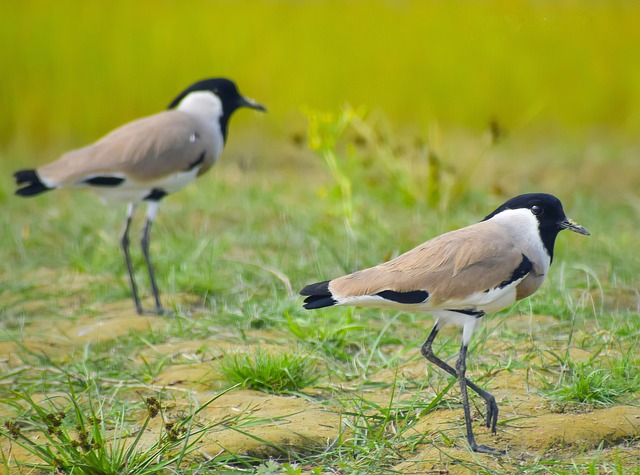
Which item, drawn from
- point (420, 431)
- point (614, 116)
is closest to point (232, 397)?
point (420, 431)

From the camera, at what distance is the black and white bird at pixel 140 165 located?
4.71 m

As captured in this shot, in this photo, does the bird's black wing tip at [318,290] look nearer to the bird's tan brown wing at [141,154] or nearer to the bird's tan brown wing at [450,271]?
the bird's tan brown wing at [450,271]

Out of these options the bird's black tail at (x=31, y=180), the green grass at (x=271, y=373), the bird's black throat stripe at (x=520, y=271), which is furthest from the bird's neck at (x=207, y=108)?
the bird's black throat stripe at (x=520, y=271)

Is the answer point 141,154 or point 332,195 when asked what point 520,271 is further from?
point 332,195

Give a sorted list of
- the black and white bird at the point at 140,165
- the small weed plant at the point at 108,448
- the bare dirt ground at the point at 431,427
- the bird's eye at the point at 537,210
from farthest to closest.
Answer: the black and white bird at the point at 140,165 → the bird's eye at the point at 537,210 → the bare dirt ground at the point at 431,427 → the small weed plant at the point at 108,448

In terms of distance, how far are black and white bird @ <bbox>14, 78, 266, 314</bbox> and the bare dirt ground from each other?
119 centimetres

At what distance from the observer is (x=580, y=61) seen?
8.84m

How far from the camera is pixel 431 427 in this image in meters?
3.12

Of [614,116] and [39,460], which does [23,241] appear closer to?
[39,460]

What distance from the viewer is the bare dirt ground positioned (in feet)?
9.53

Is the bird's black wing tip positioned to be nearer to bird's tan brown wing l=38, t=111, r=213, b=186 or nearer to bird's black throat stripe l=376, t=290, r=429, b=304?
bird's black throat stripe l=376, t=290, r=429, b=304

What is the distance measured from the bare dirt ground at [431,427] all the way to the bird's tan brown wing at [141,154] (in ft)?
4.13

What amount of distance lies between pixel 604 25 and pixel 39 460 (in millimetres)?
7644

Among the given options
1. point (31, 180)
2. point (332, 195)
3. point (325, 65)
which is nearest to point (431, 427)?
point (31, 180)
